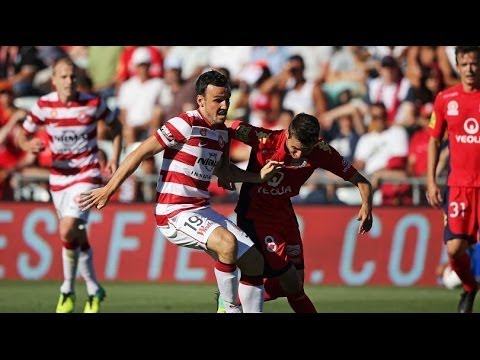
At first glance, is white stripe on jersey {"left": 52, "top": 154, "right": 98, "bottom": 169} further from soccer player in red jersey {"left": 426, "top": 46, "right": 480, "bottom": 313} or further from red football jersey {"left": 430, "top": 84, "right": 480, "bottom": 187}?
red football jersey {"left": 430, "top": 84, "right": 480, "bottom": 187}

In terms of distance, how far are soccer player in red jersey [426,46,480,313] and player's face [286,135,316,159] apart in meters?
1.86

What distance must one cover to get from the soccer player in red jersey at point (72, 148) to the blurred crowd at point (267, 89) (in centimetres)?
397

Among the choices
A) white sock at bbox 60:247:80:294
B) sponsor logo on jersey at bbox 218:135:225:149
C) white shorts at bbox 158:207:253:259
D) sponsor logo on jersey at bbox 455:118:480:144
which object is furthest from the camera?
white sock at bbox 60:247:80:294

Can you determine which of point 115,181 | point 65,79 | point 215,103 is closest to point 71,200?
point 65,79

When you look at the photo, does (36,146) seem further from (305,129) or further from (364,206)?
(364,206)

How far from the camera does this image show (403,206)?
14.7 metres

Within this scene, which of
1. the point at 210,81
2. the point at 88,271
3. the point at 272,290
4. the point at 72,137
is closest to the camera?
the point at 210,81

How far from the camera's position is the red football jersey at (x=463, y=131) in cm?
1048

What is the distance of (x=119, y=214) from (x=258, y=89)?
347 centimetres

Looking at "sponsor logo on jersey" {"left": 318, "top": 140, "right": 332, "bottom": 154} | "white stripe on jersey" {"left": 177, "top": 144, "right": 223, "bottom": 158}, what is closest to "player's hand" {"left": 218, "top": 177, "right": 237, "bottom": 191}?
"white stripe on jersey" {"left": 177, "top": 144, "right": 223, "bottom": 158}

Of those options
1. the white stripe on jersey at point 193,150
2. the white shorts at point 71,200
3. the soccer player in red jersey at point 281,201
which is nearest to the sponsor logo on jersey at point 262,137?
the soccer player in red jersey at point 281,201

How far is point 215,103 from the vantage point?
8984 millimetres

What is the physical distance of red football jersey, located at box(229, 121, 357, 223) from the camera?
928 centimetres

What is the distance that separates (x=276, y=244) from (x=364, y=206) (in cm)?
79
